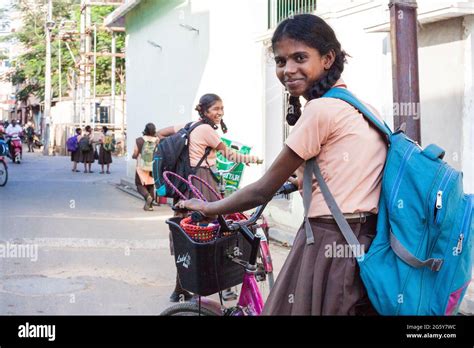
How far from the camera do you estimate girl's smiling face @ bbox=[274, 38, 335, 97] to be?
8.77ft

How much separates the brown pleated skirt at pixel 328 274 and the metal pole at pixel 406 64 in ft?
7.82

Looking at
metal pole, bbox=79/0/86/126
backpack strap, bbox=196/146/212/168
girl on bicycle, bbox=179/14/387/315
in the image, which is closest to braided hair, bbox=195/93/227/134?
backpack strap, bbox=196/146/212/168

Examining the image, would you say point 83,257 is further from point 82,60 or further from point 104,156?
point 82,60

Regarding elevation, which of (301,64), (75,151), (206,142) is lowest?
(206,142)

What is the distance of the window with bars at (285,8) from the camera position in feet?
34.2

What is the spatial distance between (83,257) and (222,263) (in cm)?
529

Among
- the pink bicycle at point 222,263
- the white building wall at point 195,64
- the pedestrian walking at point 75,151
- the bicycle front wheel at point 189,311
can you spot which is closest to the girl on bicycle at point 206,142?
the bicycle front wheel at point 189,311

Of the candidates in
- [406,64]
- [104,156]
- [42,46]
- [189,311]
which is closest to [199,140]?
[406,64]

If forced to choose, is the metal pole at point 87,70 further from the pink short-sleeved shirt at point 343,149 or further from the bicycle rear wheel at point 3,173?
the pink short-sleeved shirt at point 343,149

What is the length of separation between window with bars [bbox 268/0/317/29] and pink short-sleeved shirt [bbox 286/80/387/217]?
7888 mm

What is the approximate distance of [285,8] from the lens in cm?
1138

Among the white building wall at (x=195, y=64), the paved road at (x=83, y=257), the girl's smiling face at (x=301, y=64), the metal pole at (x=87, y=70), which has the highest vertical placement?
the metal pole at (x=87, y=70)

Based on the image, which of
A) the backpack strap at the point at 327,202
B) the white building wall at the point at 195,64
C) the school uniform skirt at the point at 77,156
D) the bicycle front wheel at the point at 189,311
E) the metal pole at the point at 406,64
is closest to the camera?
the backpack strap at the point at 327,202
